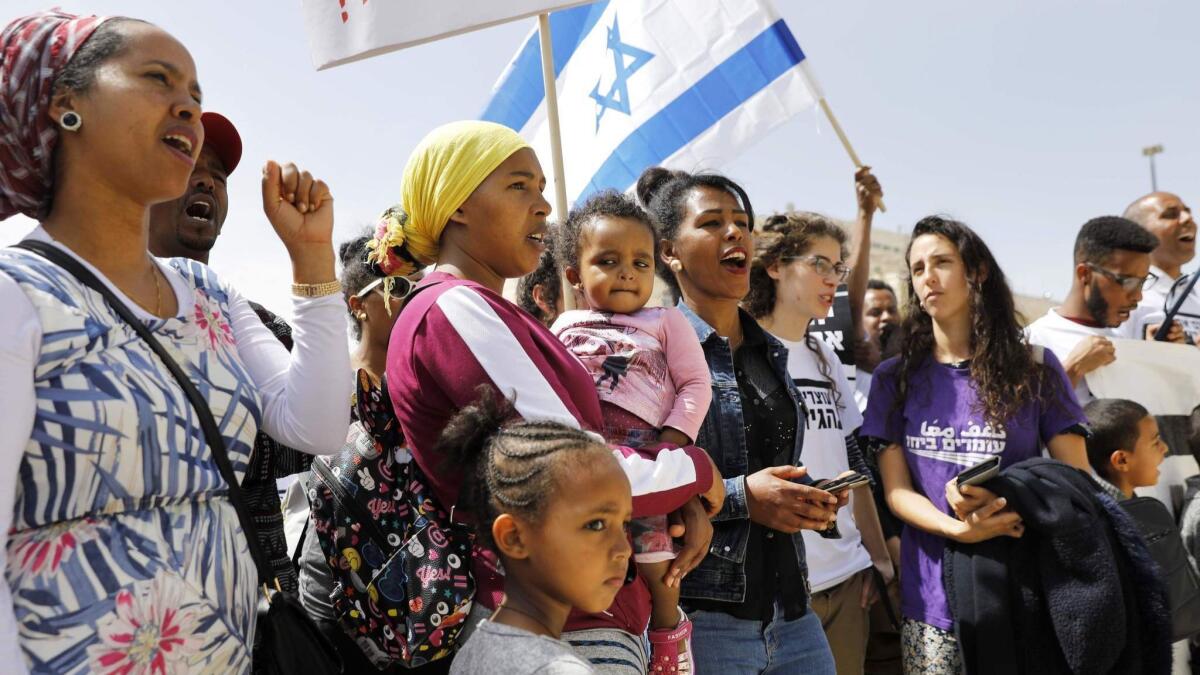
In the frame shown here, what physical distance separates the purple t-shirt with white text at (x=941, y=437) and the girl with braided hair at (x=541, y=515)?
86.9 inches

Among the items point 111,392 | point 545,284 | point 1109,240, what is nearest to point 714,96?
point 545,284

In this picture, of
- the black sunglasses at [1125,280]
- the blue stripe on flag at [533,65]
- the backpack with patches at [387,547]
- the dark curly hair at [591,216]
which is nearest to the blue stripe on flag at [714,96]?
the blue stripe on flag at [533,65]

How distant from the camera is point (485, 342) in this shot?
232 cm

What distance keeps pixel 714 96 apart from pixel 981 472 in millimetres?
3337

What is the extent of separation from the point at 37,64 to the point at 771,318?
3.47 m

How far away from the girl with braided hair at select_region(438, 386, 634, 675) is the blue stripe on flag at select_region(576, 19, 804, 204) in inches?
160

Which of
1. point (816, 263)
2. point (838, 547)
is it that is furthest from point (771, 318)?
point (838, 547)

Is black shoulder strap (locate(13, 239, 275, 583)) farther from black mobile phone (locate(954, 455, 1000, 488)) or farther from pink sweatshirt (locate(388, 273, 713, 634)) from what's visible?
black mobile phone (locate(954, 455, 1000, 488))

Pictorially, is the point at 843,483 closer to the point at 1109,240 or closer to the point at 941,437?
the point at 941,437

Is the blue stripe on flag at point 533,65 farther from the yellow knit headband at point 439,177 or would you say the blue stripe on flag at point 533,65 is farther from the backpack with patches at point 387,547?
the backpack with patches at point 387,547

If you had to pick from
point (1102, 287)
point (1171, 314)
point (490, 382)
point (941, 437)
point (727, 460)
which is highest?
point (490, 382)

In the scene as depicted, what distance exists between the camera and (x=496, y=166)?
2.73 m

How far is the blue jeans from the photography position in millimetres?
3273

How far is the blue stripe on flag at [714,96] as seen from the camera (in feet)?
20.4
